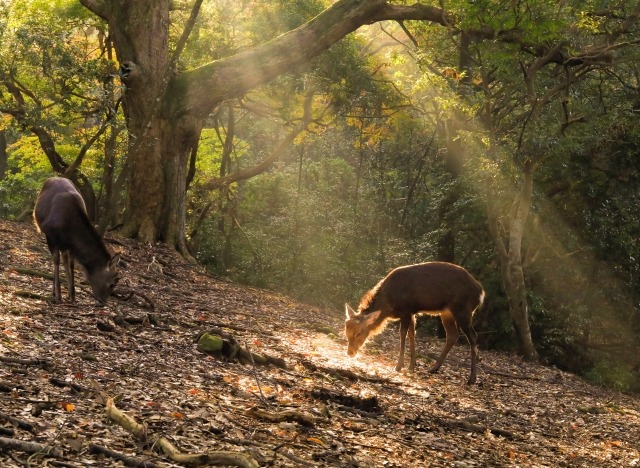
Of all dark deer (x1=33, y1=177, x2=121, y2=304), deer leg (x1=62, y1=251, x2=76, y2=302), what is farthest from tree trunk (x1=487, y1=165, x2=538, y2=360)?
deer leg (x1=62, y1=251, x2=76, y2=302)

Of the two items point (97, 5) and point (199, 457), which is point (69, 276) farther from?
point (97, 5)

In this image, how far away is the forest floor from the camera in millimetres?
5516

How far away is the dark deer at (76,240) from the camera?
10.8 m

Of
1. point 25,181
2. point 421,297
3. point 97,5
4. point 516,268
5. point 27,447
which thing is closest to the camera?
point 27,447

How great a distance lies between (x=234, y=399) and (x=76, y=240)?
182 inches

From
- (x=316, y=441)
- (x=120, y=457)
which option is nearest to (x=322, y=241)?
(x=316, y=441)

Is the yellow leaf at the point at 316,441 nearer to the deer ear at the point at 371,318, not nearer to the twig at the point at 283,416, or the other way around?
→ the twig at the point at 283,416

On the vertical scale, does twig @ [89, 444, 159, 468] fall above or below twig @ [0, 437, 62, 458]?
below

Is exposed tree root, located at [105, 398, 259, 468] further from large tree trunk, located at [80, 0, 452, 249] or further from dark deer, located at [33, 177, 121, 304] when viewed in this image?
large tree trunk, located at [80, 0, 452, 249]

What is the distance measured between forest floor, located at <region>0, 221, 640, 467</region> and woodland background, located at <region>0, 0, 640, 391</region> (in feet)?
14.1

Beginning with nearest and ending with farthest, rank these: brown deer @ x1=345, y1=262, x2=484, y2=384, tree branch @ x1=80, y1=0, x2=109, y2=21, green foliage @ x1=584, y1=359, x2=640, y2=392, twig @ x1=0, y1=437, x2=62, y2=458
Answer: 1. twig @ x1=0, y1=437, x2=62, y2=458
2. brown deer @ x1=345, y1=262, x2=484, y2=384
3. tree branch @ x1=80, y1=0, x2=109, y2=21
4. green foliage @ x1=584, y1=359, x2=640, y2=392

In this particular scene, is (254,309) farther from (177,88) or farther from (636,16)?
(636,16)

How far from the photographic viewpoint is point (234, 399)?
726 centimetres

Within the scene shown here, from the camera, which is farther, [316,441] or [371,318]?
[371,318]
